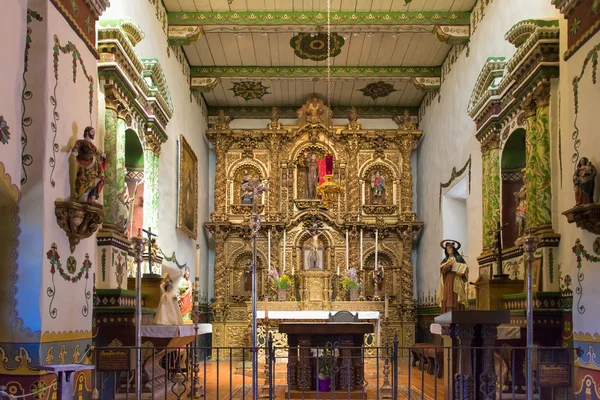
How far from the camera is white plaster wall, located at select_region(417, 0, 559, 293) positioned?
40.5 ft

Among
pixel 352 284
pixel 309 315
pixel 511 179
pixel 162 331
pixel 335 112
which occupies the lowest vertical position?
pixel 309 315

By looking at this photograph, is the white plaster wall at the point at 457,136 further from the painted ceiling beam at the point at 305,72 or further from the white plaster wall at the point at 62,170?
the white plaster wall at the point at 62,170

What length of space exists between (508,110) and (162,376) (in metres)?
A: 7.37

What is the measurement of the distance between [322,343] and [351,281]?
319 inches

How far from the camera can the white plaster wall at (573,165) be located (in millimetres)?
7824

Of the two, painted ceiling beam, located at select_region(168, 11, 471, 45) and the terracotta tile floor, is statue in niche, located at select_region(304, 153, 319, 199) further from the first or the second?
painted ceiling beam, located at select_region(168, 11, 471, 45)

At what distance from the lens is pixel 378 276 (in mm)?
19406

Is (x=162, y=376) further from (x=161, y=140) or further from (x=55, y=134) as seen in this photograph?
(x=55, y=134)

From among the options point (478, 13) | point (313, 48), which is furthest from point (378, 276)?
point (478, 13)

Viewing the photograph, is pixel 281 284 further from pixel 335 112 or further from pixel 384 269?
pixel 335 112

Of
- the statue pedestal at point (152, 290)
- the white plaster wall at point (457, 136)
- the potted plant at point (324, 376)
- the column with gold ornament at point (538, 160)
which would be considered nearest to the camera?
the column with gold ornament at point (538, 160)

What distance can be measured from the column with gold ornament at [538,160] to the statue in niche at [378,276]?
917 centimetres

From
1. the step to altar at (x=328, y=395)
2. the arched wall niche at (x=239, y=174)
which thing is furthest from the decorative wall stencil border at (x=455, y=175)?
the step to altar at (x=328, y=395)

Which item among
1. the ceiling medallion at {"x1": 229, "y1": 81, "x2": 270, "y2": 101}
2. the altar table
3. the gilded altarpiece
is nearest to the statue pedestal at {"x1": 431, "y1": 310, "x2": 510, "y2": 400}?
the altar table
